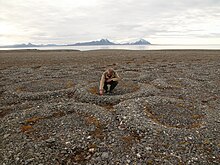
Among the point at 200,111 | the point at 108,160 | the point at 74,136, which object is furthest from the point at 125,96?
the point at 108,160

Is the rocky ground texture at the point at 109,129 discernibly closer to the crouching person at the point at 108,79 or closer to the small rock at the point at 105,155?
the small rock at the point at 105,155

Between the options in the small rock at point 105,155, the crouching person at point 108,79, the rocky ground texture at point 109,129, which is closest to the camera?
the small rock at point 105,155

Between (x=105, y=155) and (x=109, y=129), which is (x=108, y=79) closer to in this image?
(x=109, y=129)

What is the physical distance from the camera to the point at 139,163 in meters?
9.38

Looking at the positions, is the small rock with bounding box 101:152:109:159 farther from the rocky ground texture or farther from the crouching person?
the crouching person

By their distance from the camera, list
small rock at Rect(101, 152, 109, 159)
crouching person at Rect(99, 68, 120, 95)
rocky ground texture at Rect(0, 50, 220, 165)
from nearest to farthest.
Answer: small rock at Rect(101, 152, 109, 159) → rocky ground texture at Rect(0, 50, 220, 165) → crouching person at Rect(99, 68, 120, 95)

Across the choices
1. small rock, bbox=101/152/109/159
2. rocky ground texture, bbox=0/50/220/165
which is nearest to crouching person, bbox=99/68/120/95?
rocky ground texture, bbox=0/50/220/165

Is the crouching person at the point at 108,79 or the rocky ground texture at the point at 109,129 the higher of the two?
the crouching person at the point at 108,79

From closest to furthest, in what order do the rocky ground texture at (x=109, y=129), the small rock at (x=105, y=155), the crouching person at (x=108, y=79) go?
the small rock at (x=105, y=155), the rocky ground texture at (x=109, y=129), the crouching person at (x=108, y=79)

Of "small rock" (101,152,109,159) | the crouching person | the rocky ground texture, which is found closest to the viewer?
"small rock" (101,152,109,159)

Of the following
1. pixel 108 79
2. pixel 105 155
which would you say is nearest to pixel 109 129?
pixel 105 155

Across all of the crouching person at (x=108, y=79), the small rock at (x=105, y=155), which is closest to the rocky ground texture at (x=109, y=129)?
the small rock at (x=105, y=155)

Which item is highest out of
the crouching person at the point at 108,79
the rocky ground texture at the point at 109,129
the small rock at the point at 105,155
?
the crouching person at the point at 108,79

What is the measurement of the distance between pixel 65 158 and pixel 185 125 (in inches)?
286
